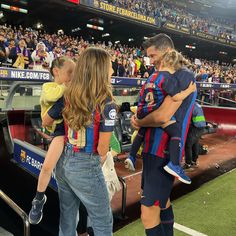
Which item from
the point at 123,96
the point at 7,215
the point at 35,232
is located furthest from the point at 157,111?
the point at 123,96

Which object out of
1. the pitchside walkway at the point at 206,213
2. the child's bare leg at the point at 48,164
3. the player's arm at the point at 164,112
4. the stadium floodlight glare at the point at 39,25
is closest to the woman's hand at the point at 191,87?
the player's arm at the point at 164,112

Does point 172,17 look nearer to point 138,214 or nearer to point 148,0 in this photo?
point 148,0

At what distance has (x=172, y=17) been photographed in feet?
78.0

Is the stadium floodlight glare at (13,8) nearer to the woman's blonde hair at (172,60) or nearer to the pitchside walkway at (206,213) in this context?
the pitchside walkway at (206,213)

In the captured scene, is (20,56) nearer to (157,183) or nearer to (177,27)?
(157,183)

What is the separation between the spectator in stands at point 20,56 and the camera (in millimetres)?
8325

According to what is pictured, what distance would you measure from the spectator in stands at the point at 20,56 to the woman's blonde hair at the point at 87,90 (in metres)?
6.97

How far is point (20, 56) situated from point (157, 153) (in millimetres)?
7327

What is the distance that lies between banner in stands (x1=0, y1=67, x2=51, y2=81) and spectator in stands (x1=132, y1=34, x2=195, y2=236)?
2.11 meters

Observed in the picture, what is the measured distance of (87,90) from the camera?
66.2 inches

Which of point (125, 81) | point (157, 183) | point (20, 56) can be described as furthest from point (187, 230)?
point (20, 56)

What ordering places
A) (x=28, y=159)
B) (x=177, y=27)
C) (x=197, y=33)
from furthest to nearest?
(x=197, y=33) → (x=177, y=27) → (x=28, y=159)

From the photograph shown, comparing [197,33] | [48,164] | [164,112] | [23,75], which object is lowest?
[48,164]

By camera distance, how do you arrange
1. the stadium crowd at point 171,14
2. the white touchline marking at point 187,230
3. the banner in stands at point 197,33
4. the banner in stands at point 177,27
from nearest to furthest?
the white touchline marking at point 187,230
the stadium crowd at point 171,14
the banner in stands at point 177,27
the banner in stands at point 197,33
